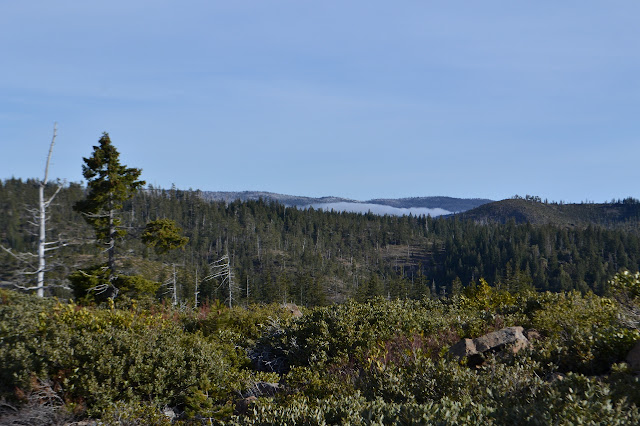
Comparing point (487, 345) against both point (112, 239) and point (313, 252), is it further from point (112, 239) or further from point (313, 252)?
point (313, 252)

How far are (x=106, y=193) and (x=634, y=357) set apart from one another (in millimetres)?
21742

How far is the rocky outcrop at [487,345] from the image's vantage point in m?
7.81

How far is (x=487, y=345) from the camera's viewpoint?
7.87 m

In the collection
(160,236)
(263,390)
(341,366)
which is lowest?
(263,390)

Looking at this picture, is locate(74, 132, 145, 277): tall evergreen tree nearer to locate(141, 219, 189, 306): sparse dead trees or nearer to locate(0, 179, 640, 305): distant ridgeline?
locate(141, 219, 189, 306): sparse dead trees

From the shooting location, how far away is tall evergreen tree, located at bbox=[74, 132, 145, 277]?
2250 cm

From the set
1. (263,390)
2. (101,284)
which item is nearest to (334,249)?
(101,284)

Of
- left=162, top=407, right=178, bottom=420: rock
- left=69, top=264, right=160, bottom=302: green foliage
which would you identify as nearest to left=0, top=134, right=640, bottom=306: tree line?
left=69, top=264, right=160, bottom=302: green foliage

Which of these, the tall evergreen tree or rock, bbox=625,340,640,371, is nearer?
rock, bbox=625,340,640,371

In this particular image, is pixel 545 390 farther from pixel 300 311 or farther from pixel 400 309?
pixel 300 311

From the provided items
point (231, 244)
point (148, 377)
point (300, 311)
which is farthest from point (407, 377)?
point (231, 244)

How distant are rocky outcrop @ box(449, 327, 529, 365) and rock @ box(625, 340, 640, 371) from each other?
1.47m

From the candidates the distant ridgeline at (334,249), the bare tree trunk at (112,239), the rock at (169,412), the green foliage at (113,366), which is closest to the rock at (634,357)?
the green foliage at (113,366)

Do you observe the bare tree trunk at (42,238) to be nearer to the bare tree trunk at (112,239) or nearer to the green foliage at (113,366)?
the bare tree trunk at (112,239)
